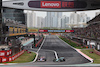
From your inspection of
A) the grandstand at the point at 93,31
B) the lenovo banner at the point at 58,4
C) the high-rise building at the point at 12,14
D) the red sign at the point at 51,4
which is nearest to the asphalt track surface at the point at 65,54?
the grandstand at the point at 93,31

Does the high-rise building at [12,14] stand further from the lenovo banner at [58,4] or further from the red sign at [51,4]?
the red sign at [51,4]

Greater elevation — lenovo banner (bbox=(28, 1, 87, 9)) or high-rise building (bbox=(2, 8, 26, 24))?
high-rise building (bbox=(2, 8, 26, 24))

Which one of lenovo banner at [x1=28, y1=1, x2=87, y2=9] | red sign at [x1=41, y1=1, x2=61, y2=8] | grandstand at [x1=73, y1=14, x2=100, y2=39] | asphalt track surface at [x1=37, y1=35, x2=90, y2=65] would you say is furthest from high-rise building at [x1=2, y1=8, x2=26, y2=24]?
red sign at [x1=41, y1=1, x2=61, y2=8]

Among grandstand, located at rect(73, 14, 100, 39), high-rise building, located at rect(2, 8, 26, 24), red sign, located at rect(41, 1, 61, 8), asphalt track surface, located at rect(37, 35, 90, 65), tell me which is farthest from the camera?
high-rise building, located at rect(2, 8, 26, 24)

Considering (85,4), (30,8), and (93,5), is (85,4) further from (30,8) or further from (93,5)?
(30,8)

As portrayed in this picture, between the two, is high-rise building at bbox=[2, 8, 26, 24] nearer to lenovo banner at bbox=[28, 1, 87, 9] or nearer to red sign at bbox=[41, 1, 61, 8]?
lenovo banner at bbox=[28, 1, 87, 9]

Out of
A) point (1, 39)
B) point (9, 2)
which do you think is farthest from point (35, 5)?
point (1, 39)

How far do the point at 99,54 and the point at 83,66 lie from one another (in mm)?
11135

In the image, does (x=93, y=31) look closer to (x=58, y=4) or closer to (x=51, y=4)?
(x=58, y=4)

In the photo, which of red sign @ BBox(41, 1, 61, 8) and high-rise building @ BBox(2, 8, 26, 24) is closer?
red sign @ BBox(41, 1, 61, 8)

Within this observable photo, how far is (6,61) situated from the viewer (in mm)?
22016

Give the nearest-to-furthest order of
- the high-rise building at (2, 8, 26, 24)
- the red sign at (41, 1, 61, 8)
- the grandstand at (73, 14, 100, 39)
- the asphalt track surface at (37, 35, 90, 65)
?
the asphalt track surface at (37, 35, 90, 65), the red sign at (41, 1, 61, 8), the grandstand at (73, 14, 100, 39), the high-rise building at (2, 8, 26, 24)

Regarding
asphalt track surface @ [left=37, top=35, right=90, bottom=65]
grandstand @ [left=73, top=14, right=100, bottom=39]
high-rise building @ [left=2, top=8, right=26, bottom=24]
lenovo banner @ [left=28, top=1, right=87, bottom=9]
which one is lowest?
asphalt track surface @ [left=37, top=35, right=90, bottom=65]

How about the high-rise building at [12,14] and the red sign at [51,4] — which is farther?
the high-rise building at [12,14]
